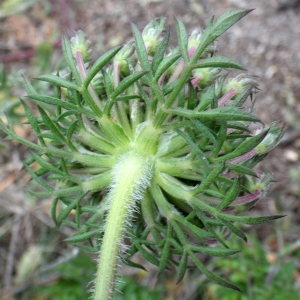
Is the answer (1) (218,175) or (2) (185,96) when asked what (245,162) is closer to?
(1) (218,175)

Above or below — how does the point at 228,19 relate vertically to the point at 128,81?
above

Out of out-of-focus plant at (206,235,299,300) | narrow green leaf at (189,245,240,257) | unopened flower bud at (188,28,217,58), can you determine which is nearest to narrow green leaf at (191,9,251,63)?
unopened flower bud at (188,28,217,58)

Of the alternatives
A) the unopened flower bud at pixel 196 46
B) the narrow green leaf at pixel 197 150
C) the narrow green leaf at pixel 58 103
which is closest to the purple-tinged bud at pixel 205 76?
the unopened flower bud at pixel 196 46

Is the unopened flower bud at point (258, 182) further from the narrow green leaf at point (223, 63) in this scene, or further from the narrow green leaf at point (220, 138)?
the narrow green leaf at point (223, 63)

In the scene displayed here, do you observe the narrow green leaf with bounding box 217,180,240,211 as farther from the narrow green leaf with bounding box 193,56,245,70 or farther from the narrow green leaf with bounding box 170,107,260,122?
the narrow green leaf with bounding box 193,56,245,70

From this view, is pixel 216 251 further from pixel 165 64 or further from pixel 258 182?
pixel 165 64

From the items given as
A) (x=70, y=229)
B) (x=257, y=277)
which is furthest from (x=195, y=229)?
(x=70, y=229)
